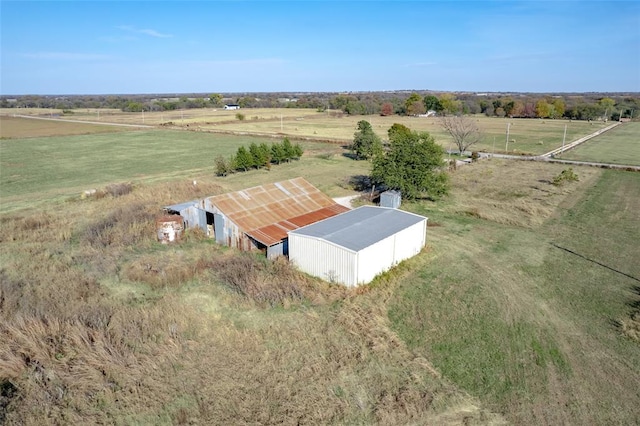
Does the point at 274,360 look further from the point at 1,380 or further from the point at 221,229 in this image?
the point at 221,229

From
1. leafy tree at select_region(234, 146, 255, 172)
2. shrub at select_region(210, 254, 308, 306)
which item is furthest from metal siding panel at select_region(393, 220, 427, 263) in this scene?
leafy tree at select_region(234, 146, 255, 172)

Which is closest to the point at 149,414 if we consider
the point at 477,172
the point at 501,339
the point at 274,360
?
the point at 274,360

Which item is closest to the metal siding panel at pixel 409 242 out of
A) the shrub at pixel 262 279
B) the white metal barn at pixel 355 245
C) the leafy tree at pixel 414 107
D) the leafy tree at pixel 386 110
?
the white metal barn at pixel 355 245

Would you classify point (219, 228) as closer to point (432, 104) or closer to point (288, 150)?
point (288, 150)

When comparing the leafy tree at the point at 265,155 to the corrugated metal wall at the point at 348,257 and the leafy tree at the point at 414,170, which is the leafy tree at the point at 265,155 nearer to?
the leafy tree at the point at 414,170

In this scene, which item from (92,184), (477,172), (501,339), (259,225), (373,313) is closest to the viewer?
(501,339)

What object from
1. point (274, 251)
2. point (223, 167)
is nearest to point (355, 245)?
point (274, 251)
